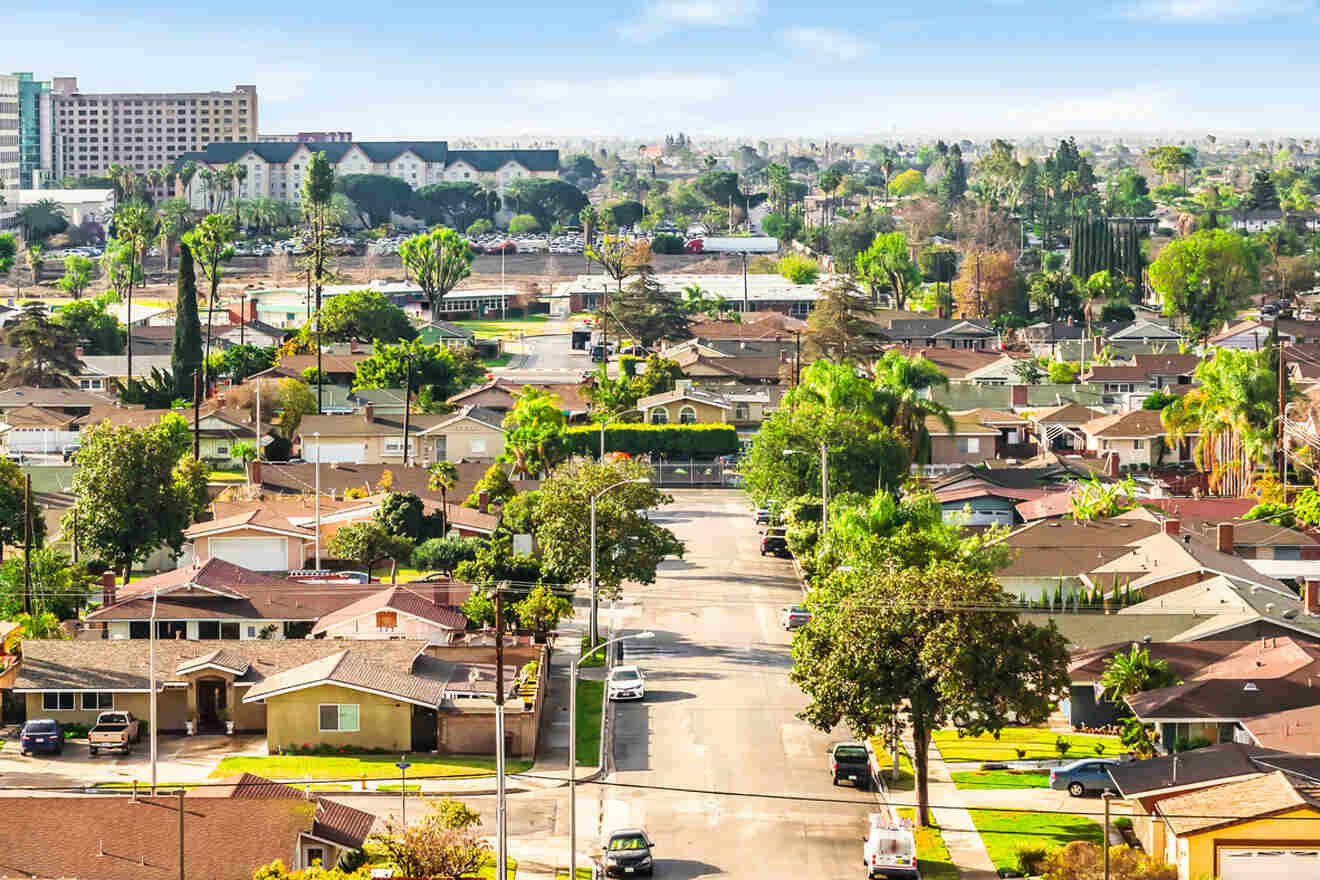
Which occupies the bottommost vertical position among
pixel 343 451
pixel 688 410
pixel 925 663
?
pixel 343 451

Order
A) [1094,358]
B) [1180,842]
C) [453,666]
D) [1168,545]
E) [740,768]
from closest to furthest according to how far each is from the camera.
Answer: [1180,842]
[740,768]
[453,666]
[1168,545]
[1094,358]

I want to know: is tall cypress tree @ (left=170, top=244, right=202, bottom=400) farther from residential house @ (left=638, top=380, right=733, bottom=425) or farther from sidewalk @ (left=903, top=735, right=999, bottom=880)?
sidewalk @ (left=903, top=735, right=999, bottom=880)

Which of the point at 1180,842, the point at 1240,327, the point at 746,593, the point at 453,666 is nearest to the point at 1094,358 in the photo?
the point at 1240,327

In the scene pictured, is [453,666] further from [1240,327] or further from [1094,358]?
[1240,327]

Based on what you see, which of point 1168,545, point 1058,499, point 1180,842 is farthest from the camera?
point 1058,499

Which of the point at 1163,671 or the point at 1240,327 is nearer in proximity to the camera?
the point at 1163,671

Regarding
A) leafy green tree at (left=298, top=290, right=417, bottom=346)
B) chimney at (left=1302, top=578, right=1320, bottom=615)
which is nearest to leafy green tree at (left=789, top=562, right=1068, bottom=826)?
chimney at (left=1302, top=578, right=1320, bottom=615)

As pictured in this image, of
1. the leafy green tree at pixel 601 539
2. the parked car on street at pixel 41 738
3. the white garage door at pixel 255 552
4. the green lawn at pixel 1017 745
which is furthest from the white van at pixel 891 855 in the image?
the white garage door at pixel 255 552

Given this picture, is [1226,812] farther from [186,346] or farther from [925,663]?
[186,346]

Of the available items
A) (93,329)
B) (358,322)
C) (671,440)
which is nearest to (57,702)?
(671,440)
